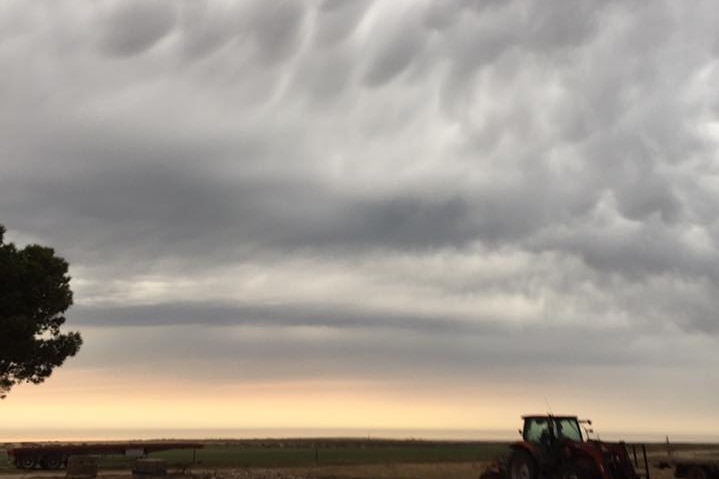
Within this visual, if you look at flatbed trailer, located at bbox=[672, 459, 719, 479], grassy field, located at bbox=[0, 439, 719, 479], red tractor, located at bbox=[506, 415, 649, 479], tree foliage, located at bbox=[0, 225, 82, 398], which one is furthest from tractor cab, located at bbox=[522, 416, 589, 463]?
tree foliage, located at bbox=[0, 225, 82, 398]

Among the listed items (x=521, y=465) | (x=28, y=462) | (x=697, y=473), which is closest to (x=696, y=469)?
(x=697, y=473)

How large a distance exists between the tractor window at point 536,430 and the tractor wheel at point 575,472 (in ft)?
5.38

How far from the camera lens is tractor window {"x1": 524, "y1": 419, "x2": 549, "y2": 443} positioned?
24.6 m

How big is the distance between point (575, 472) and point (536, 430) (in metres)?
2.55

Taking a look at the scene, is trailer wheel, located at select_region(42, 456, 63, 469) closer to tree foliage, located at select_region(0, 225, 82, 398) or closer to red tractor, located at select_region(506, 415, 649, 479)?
tree foliage, located at select_region(0, 225, 82, 398)

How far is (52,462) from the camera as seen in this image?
6097cm

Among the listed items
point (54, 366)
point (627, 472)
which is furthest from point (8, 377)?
point (627, 472)

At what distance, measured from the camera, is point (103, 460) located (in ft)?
221

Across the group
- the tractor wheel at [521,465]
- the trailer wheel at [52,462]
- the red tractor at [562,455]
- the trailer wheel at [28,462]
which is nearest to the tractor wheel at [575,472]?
the red tractor at [562,455]

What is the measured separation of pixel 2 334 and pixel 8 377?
4.88 meters

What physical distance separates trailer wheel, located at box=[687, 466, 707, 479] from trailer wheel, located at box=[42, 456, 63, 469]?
160 ft

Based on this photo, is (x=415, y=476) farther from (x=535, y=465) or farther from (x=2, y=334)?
(x=2, y=334)

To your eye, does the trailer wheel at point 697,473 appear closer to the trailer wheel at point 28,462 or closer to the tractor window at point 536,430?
the tractor window at point 536,430

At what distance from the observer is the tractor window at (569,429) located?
24516 mm
